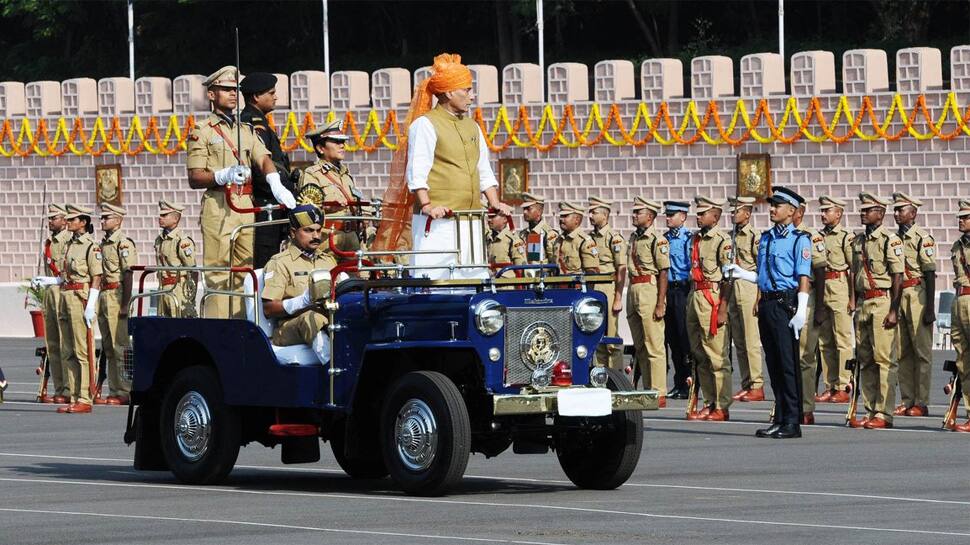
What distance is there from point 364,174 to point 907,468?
80.9 ft

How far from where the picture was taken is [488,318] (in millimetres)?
13984

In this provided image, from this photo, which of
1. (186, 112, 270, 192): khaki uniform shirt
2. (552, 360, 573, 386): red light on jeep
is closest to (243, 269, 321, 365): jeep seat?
(186, 112, 270, 192): khaki uniform shirt

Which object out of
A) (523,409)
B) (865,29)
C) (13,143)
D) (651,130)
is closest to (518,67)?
(651,130)

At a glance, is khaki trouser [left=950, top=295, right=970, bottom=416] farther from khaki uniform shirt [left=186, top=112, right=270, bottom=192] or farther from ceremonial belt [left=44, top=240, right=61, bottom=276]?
ceremonial belt [left=44, top=240, right=61, bottom=276]

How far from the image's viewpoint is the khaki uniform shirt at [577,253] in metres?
25.2

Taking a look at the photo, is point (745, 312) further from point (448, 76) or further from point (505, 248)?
point (448, 76)

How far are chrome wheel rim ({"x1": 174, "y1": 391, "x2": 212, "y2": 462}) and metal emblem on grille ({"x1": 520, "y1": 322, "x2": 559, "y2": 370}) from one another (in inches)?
87.6

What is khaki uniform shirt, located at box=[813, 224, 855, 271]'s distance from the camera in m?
24.0

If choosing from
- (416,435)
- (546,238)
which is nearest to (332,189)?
(416,435)

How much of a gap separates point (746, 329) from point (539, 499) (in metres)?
9.16

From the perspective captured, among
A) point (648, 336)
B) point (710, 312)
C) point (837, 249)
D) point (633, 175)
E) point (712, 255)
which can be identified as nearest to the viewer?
point (710, 312)

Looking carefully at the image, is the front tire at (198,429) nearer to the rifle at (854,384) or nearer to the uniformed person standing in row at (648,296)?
the rifle at (854,384)

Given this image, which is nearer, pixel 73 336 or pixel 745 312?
pixel 745 312

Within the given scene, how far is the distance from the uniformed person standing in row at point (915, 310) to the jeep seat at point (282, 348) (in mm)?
7676
